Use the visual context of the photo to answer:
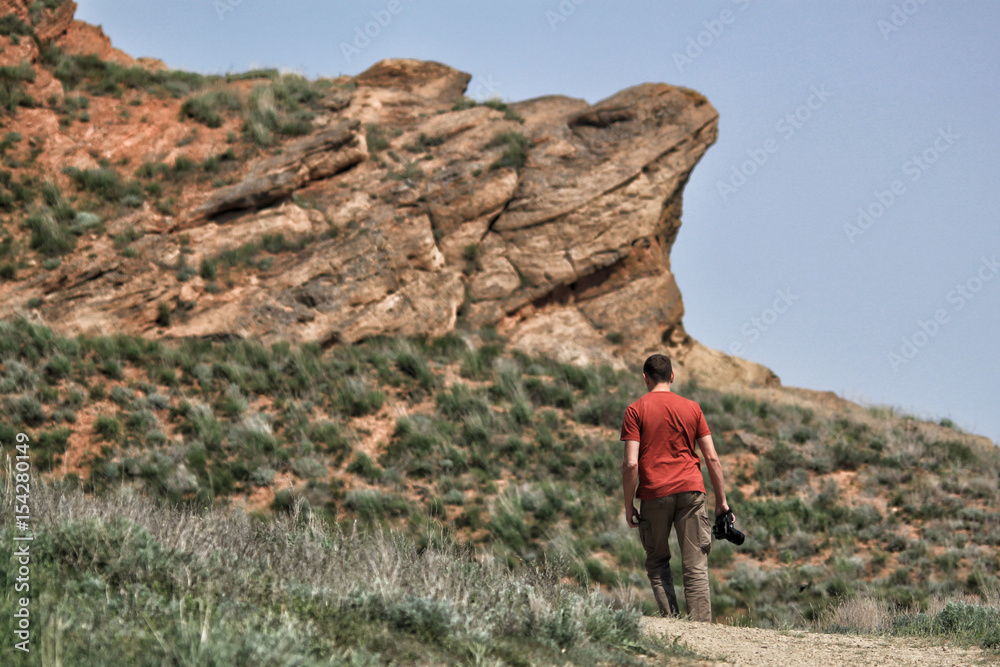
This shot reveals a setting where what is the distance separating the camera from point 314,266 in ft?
54.8

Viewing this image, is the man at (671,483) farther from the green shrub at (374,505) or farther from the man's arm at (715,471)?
the green shrub at (374,505)

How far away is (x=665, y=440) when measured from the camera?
19.2 feet

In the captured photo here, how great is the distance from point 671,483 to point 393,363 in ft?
34.3

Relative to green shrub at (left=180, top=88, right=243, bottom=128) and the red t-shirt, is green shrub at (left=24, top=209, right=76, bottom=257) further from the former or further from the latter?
the red t-shirt

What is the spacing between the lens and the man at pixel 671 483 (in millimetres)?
5805

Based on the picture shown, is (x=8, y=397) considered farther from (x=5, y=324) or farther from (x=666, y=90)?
(x=666, y=90)

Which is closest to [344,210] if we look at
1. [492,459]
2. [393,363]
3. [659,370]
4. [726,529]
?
[393,363]

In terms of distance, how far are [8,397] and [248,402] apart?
12.3 feet

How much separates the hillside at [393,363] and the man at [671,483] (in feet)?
2.35

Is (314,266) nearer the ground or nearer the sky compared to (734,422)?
nearer the sky

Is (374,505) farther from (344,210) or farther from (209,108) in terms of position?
(209,108)

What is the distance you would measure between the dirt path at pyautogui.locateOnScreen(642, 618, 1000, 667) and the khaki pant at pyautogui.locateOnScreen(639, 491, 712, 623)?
13.0 inches

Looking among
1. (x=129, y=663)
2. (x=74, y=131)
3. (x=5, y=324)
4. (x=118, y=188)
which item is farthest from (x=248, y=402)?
(x=129, y=663)

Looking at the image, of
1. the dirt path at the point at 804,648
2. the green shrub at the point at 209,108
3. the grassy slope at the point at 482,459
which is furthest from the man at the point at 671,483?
the green shrub at the point at 209,108
